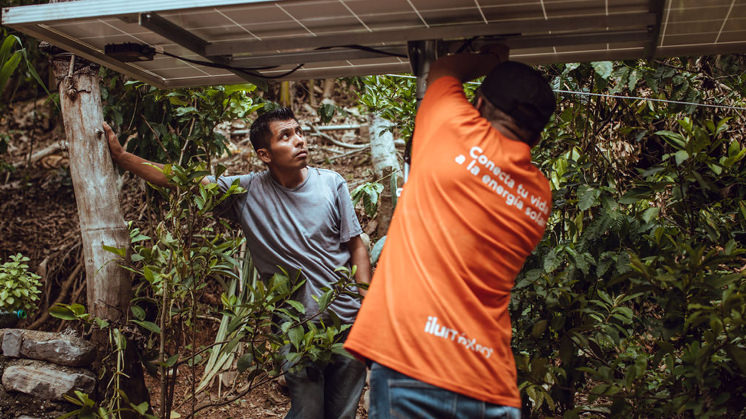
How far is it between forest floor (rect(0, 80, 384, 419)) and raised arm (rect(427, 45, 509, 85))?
10.8 ft

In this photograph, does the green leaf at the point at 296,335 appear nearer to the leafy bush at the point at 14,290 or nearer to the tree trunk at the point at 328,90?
the leafy bush at the point at 14,290

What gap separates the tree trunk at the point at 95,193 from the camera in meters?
3.28

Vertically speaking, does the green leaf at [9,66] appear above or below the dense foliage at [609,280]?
above

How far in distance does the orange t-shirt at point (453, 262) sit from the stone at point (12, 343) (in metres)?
2.60

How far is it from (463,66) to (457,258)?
649mm

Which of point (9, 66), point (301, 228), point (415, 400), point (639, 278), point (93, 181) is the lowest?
point (415, 400)

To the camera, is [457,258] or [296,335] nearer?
[457,258]

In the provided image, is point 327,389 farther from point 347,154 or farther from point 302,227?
point 347,154

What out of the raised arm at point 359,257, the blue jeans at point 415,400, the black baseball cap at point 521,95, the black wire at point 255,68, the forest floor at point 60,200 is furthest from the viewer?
the forest floor at point 60,200

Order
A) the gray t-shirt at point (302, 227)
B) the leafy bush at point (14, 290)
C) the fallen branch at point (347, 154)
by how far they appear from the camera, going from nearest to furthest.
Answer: the gray t-shirt at point (302, 227) < the leafy bush at point (14, 290) < the fallen branch at point (347, 154)

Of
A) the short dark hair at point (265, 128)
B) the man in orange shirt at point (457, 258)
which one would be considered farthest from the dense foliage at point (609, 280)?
the man in orange shirt at point (457, 258)

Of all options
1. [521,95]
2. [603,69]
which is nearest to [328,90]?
[603,69]

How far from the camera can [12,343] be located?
3.55 metres

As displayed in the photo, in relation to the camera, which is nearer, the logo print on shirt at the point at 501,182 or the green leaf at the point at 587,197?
the logo print on shirt at the point at 501,182
